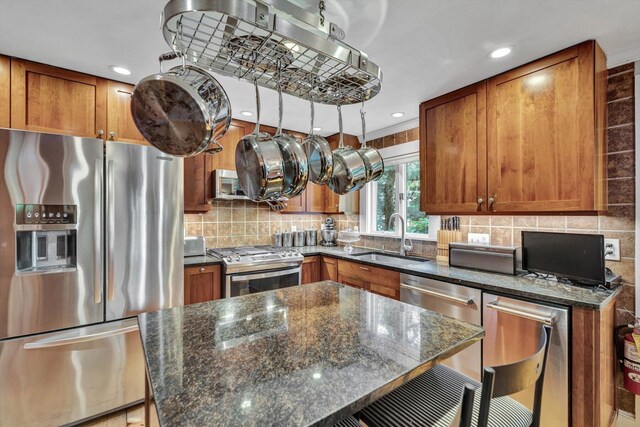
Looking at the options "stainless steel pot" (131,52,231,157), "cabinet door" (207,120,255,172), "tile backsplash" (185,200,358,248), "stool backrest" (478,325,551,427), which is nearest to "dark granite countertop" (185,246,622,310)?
"stool backrest" (478,325,551,427)

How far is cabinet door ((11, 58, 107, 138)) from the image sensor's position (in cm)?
190

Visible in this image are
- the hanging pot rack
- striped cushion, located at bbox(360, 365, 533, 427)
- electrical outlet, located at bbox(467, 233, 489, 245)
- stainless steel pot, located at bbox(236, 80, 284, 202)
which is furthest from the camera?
electrical outlet, located at bbox(467, 233, 489, 245)

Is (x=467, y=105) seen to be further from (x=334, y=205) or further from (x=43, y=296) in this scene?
(x=43, y=296)

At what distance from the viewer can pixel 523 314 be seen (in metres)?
1.67

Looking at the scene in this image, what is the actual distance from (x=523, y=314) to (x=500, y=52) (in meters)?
1.52

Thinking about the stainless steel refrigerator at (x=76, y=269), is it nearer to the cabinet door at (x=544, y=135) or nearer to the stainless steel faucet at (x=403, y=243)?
the stainless steel faucet at (x=403, y=243)

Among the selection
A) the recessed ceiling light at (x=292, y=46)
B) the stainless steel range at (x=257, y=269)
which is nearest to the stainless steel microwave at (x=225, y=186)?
the stainless steel range at (x=257, y=269)

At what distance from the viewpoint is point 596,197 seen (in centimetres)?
164

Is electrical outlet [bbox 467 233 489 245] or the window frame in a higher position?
the window frame

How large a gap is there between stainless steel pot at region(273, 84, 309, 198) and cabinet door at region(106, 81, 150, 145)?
1.54 meters

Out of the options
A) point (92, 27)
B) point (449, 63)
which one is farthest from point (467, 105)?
point (92, 27)

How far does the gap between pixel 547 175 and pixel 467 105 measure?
766 millimetres

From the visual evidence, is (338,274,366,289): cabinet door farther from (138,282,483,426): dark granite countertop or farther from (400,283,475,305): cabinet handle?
(138,282,483,426): dark granite countertop

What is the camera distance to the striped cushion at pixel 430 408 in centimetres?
95
